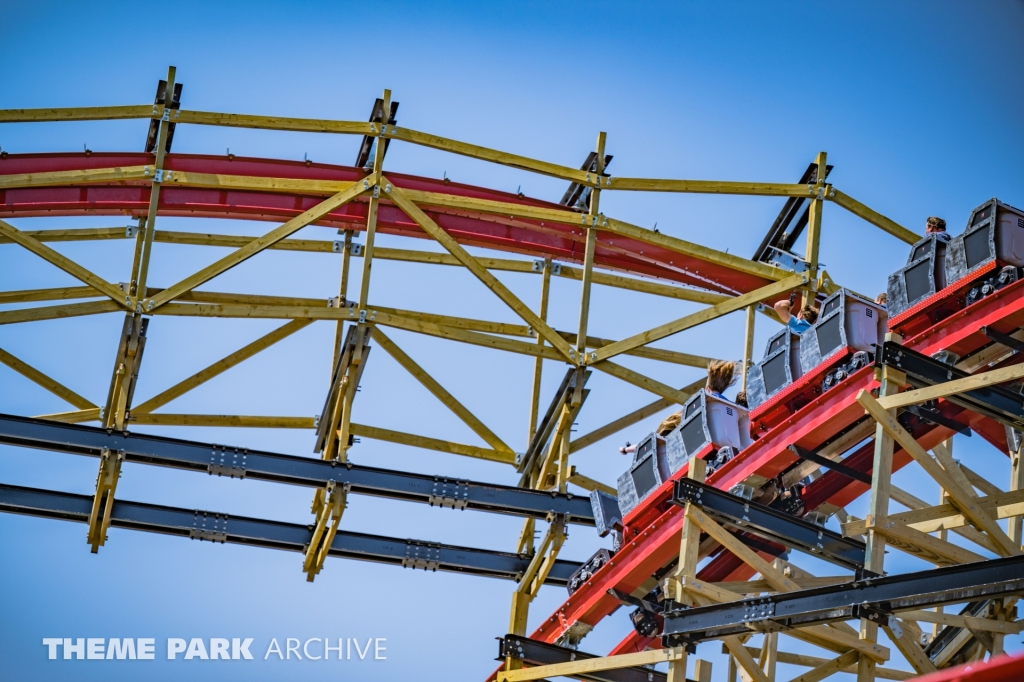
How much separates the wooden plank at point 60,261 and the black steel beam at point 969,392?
9.67 m

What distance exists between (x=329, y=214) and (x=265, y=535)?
448 cm

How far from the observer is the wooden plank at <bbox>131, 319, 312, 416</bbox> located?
2127 cm

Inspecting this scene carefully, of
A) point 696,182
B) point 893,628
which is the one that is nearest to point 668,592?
point 893,628

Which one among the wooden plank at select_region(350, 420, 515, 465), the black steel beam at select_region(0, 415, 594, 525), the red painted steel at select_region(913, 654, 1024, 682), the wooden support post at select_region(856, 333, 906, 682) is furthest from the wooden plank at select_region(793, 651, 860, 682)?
the wooden plank at select_region(350, 420, 515, 465)

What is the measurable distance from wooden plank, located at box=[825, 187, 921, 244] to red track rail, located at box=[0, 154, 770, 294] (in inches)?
59.5

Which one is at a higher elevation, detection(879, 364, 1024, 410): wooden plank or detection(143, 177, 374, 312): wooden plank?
detection(143, 177, 374, 312): wooden plank

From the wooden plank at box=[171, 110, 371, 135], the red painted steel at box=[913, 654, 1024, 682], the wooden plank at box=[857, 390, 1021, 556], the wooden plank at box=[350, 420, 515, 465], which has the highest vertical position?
the wooden plank at box=[171, 110, 371, 135]

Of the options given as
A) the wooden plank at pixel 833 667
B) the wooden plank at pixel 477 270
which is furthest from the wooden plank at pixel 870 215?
the wooden plank at pixel 833 667

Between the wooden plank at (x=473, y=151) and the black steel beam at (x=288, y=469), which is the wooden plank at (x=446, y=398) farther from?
the wooden plank at (x=473, y=151)

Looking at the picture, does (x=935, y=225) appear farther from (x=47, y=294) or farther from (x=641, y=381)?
(x=47, y=294)

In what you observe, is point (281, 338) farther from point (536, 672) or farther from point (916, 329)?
point (916, 329)

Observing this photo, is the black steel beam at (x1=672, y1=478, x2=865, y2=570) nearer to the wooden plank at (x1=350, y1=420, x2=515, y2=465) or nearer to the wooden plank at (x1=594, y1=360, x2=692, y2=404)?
the wooden plank at (x1=594, y1=360, x2=692, y2=404)

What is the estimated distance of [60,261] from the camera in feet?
65.6

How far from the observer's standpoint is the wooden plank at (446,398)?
69.9 ft
